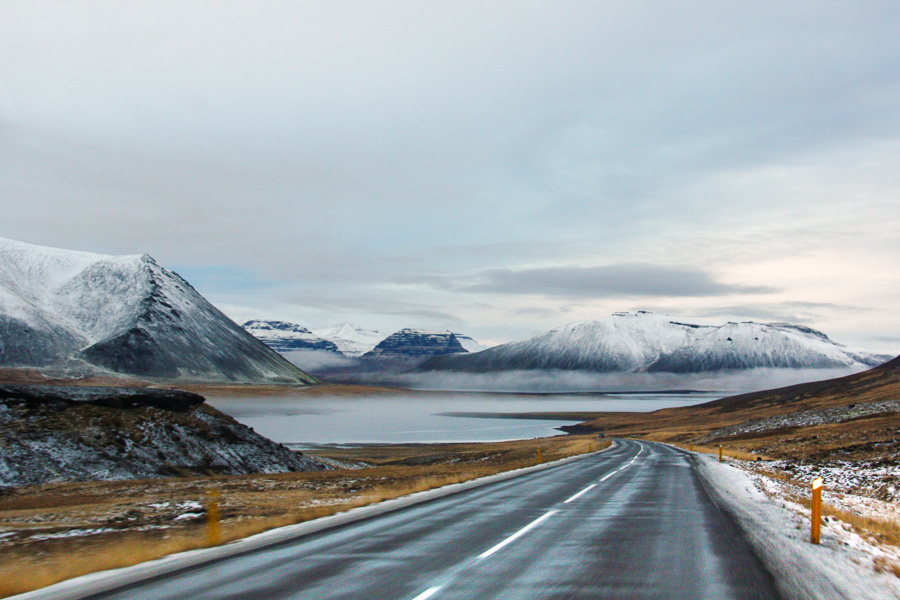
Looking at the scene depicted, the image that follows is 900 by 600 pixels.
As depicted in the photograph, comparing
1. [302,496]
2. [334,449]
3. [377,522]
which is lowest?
[334,449]

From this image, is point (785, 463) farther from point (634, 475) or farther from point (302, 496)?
point (302, 496)

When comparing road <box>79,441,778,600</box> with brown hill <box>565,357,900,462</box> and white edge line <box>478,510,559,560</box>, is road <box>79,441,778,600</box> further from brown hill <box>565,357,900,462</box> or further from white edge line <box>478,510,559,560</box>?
brown hill <box>565,357,900,462</box>

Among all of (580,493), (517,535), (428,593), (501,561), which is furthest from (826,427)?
(428,593)

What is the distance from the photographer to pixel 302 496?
31.1 m

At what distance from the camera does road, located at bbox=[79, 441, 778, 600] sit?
907 cm

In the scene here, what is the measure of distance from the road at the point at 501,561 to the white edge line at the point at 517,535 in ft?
0.12

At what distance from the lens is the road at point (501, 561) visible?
9.07 meters

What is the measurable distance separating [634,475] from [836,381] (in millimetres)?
163236

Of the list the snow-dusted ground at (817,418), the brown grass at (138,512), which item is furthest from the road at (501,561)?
the snow-dusted ground at (817,418)

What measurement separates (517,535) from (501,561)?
2850 mm

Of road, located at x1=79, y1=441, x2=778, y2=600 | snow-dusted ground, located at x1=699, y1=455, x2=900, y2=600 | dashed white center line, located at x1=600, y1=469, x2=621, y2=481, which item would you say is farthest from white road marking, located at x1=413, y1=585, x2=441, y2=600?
dashed white center line, located at x1=600, y1=469, x2=621, y2=481

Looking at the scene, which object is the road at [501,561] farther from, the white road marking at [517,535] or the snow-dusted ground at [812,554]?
the snow-dusted ground at [812,554]

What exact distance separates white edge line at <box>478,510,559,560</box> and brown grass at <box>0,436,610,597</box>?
575 centimetres

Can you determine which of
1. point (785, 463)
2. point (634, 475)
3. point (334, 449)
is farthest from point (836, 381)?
point (634, 475)
